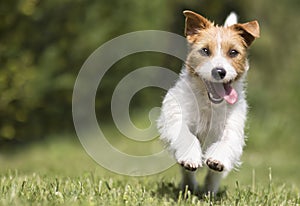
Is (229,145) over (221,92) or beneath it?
beneath

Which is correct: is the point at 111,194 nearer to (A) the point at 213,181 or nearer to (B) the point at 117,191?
(B) the point at 117,191

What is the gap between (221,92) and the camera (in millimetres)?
4309

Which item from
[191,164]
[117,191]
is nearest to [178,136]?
[191,164]

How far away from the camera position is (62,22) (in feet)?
36.0

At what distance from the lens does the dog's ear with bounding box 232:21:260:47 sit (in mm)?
4250

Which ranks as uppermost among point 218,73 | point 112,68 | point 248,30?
point 112,68

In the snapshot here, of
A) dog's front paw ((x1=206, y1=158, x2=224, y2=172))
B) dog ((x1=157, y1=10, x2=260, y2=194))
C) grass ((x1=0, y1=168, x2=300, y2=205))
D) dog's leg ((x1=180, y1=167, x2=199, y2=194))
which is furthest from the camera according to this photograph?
dog's leg ((x1=180, y1=167, x2=199, y2=194))

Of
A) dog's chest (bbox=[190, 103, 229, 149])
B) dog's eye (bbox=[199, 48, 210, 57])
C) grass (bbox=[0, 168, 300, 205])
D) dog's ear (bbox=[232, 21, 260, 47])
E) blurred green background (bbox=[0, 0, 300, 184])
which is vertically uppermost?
blurred green background (bbox=[0, 0, 300, 184])

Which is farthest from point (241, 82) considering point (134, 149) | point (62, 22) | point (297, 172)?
point (62, 22)

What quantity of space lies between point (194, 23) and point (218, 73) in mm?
535

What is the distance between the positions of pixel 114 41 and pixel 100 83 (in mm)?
949

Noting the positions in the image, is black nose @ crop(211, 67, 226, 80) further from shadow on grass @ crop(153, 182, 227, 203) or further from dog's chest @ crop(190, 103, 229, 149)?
shadow on grass @ crop(153, 182, 227, 203)

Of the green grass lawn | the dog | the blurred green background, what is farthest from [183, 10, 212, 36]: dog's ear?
the blurred green background

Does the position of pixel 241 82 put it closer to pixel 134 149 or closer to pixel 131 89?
pixel 134 149
